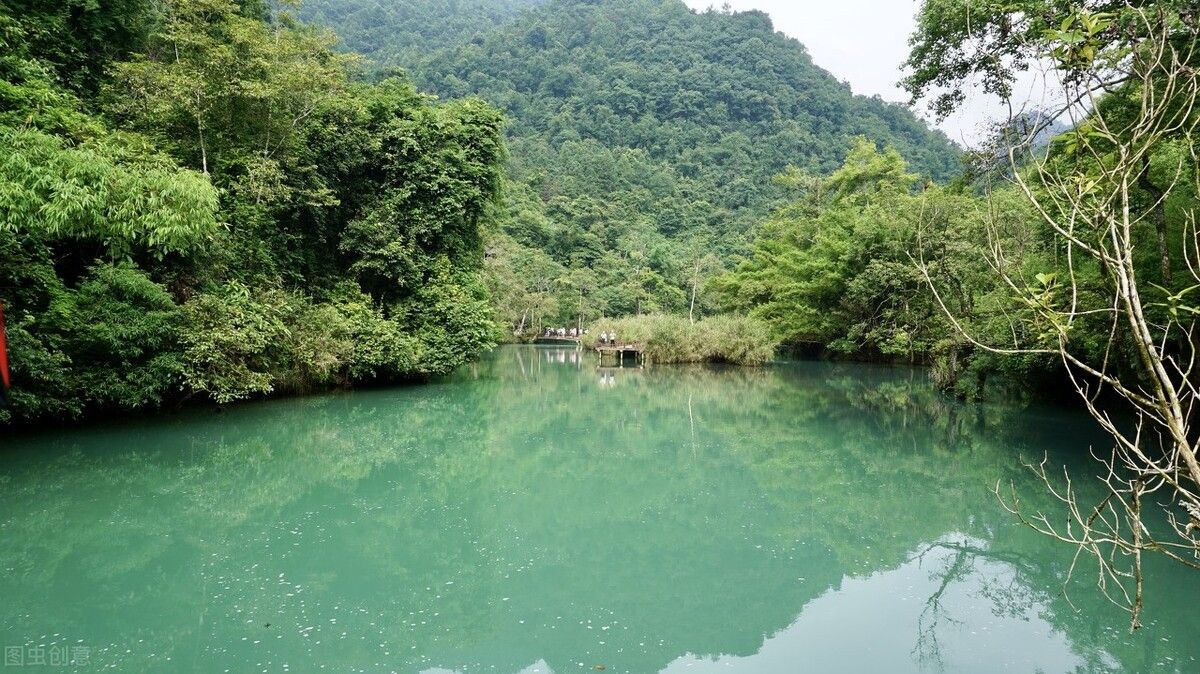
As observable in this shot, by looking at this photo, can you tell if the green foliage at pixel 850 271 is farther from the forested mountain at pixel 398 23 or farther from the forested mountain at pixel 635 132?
the forested mountain at pixel 398 23

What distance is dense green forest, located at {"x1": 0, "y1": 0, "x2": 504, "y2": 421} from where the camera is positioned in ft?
31.2

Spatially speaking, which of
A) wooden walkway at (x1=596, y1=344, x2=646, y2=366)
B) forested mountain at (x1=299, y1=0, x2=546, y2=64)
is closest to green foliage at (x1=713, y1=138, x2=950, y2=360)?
wooden walkway at (x1=596, y1=344, x2=646, y2=366)

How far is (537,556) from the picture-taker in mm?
6324

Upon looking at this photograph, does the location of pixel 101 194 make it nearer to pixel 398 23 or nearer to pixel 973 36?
pixel 973 36

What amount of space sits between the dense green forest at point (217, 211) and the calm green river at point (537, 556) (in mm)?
1480

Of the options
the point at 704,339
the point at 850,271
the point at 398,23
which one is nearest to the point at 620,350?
the point at 704,339

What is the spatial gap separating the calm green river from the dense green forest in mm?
1480

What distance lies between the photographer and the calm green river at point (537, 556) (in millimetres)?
4590

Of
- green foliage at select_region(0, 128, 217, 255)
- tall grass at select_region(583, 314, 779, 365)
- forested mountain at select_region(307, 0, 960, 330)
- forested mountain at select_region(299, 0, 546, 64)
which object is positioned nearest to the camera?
green foliage at select_region(0, 128, 217, 255)

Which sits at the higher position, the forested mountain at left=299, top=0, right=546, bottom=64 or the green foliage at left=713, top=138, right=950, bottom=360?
the forested mountain at left=299, top=0, right=546, bottom=64

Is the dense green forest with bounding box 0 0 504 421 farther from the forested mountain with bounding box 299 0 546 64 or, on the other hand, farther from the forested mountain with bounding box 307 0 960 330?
the forested mountain with bounding box 299 0 546 64

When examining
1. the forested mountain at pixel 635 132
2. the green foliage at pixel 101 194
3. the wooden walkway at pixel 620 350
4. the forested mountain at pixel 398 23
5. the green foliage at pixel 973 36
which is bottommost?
the wooden walkway at pixel 620 350

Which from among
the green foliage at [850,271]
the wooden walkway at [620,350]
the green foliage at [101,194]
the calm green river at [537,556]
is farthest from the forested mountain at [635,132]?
the calm green river at [537,556]

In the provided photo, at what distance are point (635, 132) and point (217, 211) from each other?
74.1m
